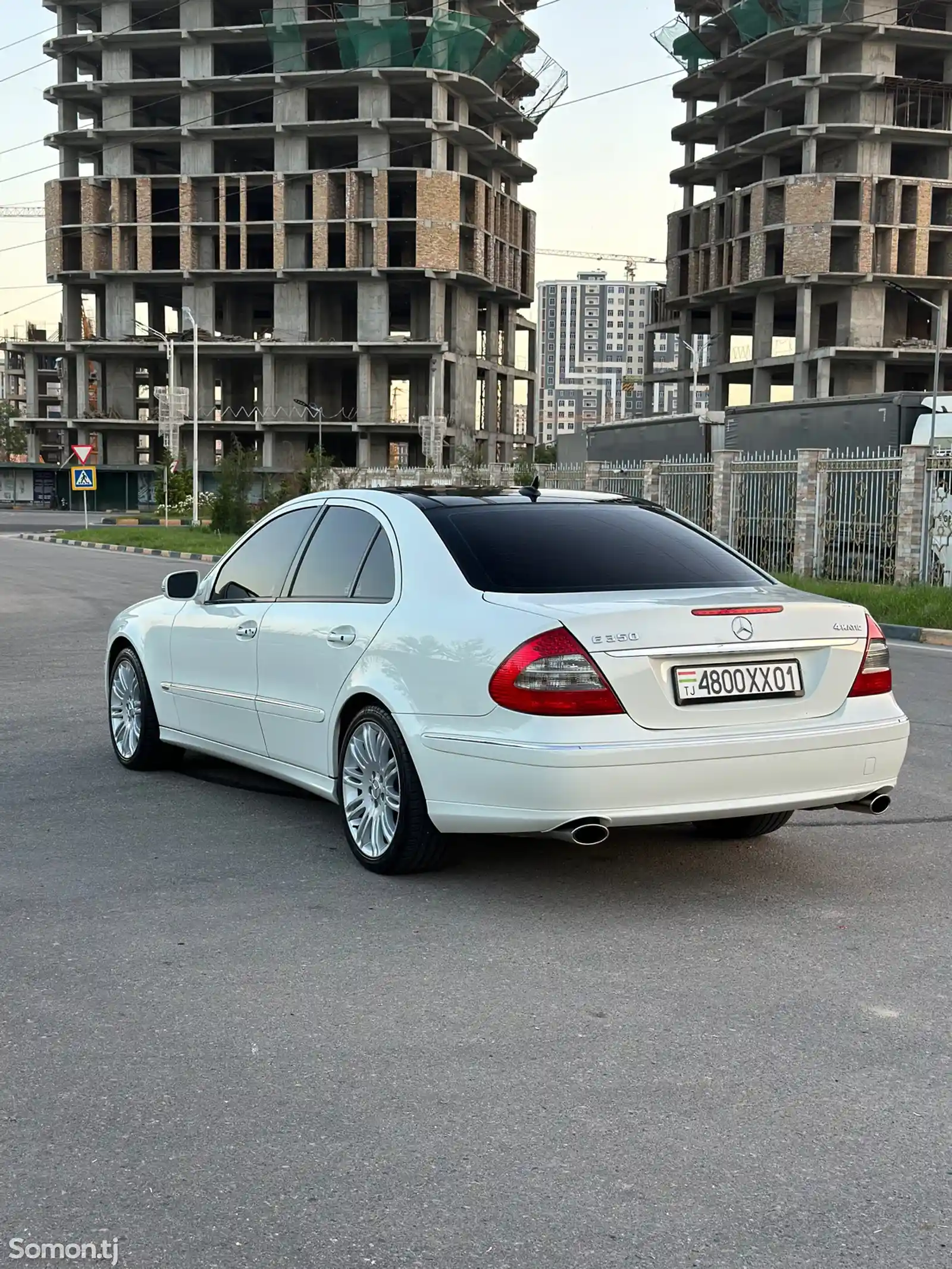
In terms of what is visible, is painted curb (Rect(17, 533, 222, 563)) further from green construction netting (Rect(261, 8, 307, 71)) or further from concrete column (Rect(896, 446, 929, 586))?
green construction netting (Rect(261, 8, 307, 71))

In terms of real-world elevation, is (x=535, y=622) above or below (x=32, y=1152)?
above

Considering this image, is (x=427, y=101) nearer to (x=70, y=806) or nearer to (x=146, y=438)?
(x=146, y=438)

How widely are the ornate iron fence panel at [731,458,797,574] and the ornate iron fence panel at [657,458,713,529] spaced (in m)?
0.59

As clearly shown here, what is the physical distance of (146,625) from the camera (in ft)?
25.8

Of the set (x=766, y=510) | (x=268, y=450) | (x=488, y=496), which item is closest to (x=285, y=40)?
(x=268, y=450)

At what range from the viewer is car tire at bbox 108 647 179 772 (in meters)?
7.81

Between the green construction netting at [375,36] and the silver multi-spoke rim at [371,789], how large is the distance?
81952mm

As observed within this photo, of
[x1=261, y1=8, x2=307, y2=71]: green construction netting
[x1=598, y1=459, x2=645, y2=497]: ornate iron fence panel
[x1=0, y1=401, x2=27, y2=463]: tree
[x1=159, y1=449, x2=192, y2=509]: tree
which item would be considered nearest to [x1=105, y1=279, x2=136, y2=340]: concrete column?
[x1=261, y1=8, x2=307, y2=71]: green construction netting

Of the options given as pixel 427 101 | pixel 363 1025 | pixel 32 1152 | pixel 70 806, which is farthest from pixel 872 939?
pixel 427 101

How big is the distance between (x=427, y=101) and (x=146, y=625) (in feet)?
277

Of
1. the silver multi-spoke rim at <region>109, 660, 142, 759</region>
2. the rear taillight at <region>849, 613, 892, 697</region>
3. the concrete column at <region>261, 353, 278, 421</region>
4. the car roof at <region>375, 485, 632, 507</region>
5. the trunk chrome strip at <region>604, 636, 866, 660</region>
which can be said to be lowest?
the silver multi-spoke rim at <region>109, 660, 142, 759</region>

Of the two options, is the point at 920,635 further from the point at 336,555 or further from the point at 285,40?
the point at 285,40

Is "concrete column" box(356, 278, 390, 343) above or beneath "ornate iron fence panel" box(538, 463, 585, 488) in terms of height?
above

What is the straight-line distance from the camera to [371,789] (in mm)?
5805
